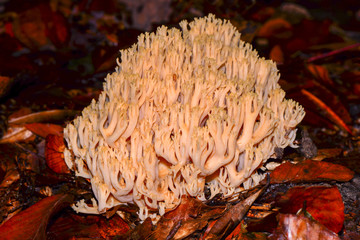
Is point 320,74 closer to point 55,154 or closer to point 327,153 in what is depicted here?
point 327,153

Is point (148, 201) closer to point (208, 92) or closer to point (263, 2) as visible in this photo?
point (208, 92)

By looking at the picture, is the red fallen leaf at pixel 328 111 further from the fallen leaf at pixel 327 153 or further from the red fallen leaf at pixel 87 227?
the red fallen leaf at pixel 87 227

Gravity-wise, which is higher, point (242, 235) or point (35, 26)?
point (35, 26)

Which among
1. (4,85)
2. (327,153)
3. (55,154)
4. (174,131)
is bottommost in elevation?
(327,153)

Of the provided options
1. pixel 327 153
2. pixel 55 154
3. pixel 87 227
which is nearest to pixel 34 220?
pixel 87 227

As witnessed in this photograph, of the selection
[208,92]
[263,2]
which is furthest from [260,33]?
[208,92]

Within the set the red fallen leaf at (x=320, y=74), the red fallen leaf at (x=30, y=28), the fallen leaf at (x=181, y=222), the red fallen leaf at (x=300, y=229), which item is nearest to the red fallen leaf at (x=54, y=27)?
the red fallen leaf at (x=30, y=28)

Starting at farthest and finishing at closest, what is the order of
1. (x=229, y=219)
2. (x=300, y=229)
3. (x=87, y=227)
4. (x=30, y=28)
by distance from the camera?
(x=30, y=28), (x=87, y=227), (x=229, y=219), (x=300, y=229)
